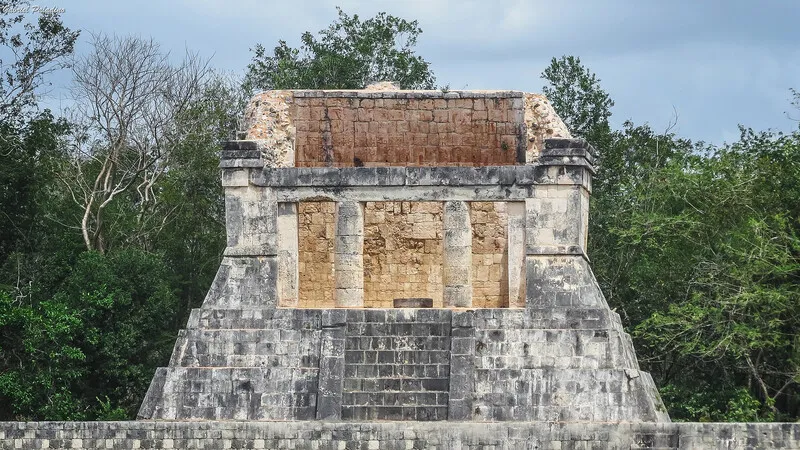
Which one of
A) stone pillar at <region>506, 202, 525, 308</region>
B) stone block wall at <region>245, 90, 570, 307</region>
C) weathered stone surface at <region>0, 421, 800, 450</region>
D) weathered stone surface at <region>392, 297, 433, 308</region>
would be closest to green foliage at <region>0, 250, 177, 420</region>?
stone block wall at <region>245, 90, 570, 307</region>

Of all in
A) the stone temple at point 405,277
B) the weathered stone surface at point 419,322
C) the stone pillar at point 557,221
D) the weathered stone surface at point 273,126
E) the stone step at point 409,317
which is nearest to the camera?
the weathered stone surface at point 419,322

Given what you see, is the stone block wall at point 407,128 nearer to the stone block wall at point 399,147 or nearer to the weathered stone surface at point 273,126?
the stone block wall at point 399,147

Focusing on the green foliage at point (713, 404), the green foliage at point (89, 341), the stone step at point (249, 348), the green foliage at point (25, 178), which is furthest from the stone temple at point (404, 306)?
the green foliage at point (25, 178)

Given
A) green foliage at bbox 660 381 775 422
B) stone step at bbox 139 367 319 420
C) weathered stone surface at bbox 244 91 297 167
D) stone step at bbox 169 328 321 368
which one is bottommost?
green foliage at bbox 660 381 775 422

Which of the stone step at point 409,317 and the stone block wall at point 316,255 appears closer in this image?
the stone step at point 409,317

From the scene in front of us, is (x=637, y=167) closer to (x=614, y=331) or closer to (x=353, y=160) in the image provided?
(x=353, y=160)

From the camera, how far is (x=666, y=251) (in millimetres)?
28328

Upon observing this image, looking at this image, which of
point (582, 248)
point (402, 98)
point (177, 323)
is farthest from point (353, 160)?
point (177, 323)

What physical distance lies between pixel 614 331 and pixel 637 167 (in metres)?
11.6

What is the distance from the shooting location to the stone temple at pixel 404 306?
19.4 meters

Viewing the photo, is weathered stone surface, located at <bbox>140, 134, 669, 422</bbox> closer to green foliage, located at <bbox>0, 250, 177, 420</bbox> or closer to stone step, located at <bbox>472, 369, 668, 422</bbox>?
stone step, located at <bbox>472, 369, 668, 422</bbox>

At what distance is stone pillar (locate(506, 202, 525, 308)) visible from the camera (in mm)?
21703

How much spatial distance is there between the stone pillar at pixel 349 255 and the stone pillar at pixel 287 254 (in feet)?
1.98

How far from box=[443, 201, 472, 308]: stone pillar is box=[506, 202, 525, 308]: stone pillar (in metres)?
0.61
